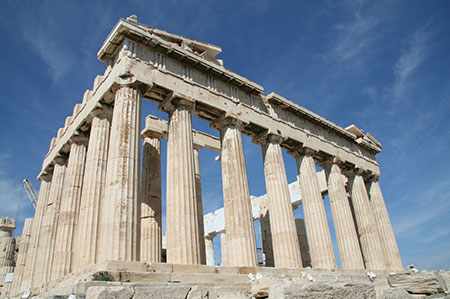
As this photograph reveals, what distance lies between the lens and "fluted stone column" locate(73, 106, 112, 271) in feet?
52.0

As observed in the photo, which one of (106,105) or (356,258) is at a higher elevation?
(106,105)

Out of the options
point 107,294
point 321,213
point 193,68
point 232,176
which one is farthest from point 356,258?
point 107,294

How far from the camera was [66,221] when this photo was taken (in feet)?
62.0

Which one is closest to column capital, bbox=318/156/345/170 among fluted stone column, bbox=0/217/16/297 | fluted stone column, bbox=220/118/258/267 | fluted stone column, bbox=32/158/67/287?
fluted stone column, bbox=220/118/258/267

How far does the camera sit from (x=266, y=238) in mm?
32281

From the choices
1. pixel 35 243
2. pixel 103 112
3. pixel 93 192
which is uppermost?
pixel 103 112

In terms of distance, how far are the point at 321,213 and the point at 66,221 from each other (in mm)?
15415

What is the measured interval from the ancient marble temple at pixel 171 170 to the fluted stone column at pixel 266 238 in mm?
7722

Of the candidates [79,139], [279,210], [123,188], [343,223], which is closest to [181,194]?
[123,188]

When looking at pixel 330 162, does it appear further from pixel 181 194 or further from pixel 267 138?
pixel 181 194

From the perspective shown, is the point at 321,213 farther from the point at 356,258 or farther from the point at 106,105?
the point at 106,105

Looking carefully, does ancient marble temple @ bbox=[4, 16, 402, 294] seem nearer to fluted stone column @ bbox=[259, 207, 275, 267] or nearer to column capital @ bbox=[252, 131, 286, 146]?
column capital @ bbox=[252, 131, 286, 146]

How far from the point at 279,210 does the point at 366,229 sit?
10.7m

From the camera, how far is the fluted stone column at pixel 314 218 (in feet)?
73.3
